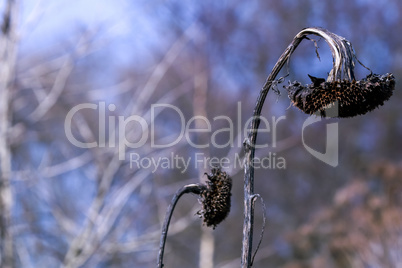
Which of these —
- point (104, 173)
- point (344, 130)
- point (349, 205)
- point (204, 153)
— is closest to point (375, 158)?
point (344, 130)

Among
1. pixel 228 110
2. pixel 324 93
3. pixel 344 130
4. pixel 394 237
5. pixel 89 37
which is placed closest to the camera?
pixel 324 93

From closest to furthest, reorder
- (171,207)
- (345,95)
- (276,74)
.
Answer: (345,95) → (276,74) → (171,207)

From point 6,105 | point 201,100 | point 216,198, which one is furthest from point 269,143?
point 216,198

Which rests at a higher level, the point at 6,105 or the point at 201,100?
the point at 201,100

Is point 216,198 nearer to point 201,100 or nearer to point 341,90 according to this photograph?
point 341,90

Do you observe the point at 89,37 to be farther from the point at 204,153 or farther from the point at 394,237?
the point at 394,237

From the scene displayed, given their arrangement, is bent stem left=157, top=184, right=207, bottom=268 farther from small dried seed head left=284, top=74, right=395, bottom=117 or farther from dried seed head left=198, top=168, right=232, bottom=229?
small dried seed head left=284, top=74, right=395, bottom=117
